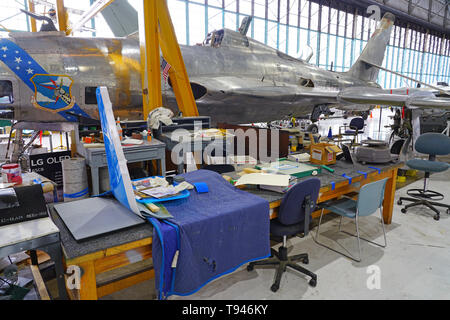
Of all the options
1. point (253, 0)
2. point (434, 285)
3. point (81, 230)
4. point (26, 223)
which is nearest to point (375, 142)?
point (434, 285)

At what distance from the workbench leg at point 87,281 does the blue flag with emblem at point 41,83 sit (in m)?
3.59

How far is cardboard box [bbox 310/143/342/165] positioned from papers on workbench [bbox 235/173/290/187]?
2.85 feet

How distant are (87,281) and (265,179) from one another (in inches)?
59.6

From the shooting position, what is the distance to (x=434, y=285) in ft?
8.43

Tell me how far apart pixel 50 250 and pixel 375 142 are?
140 inches

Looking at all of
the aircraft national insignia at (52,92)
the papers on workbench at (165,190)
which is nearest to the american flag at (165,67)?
the aircraft national insignia at (52,92)

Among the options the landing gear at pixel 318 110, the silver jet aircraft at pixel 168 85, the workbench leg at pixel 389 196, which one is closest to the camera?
the workbench leg at pixel 389 196

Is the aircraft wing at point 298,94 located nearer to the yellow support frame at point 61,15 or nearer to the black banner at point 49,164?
the black banner at point 49,164

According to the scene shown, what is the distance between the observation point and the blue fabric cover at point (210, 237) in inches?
65.2

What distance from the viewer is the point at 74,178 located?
3.48 metres

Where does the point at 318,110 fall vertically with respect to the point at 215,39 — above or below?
below

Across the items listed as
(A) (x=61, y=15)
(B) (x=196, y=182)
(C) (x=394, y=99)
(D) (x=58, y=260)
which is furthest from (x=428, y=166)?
(A) (x=61, y=15)

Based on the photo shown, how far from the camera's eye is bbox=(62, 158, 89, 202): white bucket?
11.3ft

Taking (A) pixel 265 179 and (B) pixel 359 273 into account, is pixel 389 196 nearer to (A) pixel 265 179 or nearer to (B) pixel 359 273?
(B) pixel 359 273
